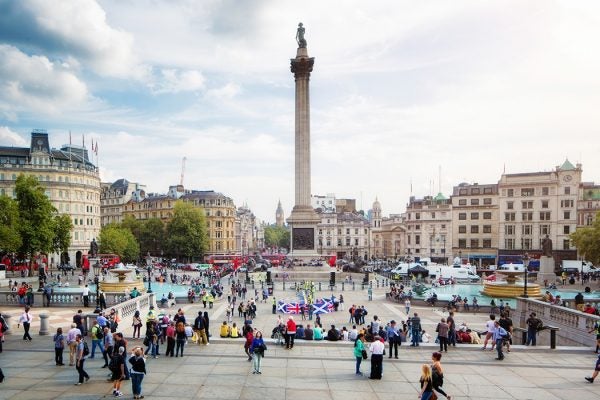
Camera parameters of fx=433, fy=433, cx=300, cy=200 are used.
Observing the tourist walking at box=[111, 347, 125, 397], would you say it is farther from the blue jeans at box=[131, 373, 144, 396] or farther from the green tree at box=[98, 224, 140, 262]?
the green tree at box=[98, 224, 140, 262]

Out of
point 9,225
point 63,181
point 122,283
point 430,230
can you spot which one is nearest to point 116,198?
point 63,181

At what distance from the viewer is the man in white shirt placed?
13.4 meters

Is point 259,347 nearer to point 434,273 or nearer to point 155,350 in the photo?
point 155,350

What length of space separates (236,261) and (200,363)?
52203 mm

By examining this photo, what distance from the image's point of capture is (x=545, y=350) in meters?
17.5

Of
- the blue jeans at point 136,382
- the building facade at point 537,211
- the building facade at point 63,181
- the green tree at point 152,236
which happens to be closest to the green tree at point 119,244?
the building facade at point 63,181

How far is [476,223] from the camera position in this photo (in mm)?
85250

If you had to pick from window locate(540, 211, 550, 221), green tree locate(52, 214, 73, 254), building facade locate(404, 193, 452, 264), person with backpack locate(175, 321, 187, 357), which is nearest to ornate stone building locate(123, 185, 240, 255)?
green tree locate(52, 214, 73, 254)

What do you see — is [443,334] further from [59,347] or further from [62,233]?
[62,233]

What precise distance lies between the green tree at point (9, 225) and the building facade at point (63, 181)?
24.4 metres

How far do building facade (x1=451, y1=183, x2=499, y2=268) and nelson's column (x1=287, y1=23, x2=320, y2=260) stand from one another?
3666 cm

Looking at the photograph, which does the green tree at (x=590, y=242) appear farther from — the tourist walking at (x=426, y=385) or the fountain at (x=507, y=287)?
the tourist walking at (x=426, y=385)

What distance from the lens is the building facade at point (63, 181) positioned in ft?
248

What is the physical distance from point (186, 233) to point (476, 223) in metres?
58.4
